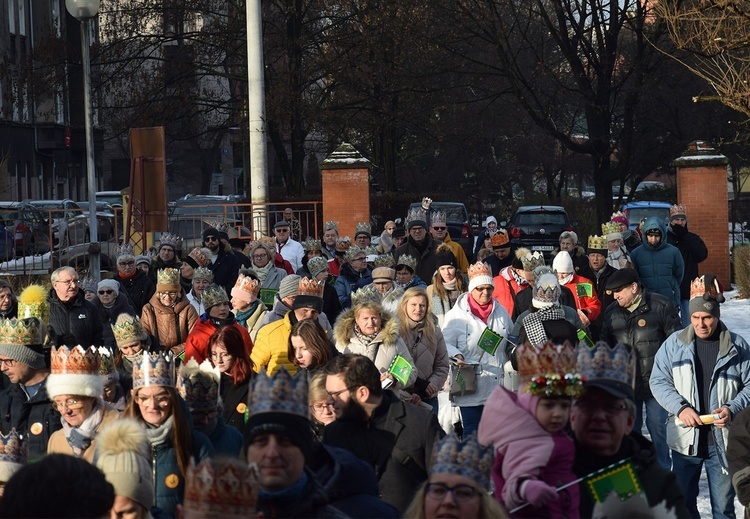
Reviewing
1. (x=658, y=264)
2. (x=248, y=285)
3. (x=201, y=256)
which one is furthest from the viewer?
(x=201, y=256)

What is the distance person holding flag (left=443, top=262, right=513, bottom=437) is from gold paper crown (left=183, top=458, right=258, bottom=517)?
23.7 ft

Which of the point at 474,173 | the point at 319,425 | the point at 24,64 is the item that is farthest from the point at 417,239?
the point at 474,173

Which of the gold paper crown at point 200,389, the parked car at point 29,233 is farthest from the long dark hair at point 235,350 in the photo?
the parked car at point 29,233

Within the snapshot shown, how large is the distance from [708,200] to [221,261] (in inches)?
489

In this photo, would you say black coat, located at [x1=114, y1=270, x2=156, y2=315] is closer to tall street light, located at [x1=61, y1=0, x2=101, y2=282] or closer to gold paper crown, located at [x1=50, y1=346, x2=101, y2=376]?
tall street light, located at [x1=61, y1=0, x2=101, y2=282]

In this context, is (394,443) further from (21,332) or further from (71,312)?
(71,312)

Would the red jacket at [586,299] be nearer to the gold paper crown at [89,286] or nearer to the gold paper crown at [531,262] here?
the gold paper crown at [531,262]

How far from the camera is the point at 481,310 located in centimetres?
1129

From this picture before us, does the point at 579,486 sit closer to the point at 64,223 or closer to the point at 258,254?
the point at 258,254

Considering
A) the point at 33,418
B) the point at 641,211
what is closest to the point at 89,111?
the point at 33,418

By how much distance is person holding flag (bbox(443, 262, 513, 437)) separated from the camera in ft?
36.2

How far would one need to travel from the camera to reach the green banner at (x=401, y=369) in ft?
28.2

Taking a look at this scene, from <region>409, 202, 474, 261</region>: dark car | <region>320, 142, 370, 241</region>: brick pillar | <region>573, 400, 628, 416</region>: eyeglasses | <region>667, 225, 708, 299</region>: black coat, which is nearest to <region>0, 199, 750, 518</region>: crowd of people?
<region>573, 400, 628, 416</region>: eyeglasses

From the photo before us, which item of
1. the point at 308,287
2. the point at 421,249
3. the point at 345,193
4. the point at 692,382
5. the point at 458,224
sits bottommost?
the point at 692,382
